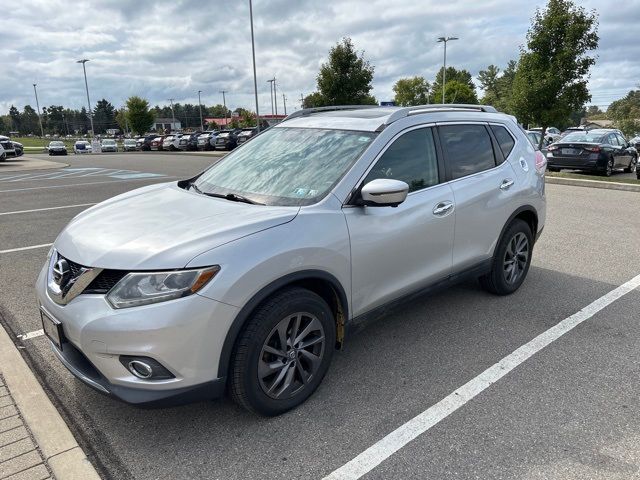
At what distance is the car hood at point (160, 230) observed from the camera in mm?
2480

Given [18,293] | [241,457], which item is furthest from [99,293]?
[18,293]

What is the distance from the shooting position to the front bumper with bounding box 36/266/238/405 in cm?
236

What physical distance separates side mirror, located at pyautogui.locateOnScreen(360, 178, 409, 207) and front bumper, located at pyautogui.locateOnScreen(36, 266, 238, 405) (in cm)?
107

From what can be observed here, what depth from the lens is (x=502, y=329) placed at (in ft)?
13.3

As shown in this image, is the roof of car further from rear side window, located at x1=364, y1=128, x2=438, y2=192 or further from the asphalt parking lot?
the asphalt parking lot

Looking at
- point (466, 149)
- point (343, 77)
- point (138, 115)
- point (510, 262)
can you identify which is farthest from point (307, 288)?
point (138, 115)

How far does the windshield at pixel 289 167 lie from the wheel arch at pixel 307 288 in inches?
18.9

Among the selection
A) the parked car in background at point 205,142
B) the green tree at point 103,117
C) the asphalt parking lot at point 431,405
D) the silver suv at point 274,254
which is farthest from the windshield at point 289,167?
the green tree at point 103,117

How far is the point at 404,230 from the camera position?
3.35 m

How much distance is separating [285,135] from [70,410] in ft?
7.89

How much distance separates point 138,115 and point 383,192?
7136cm

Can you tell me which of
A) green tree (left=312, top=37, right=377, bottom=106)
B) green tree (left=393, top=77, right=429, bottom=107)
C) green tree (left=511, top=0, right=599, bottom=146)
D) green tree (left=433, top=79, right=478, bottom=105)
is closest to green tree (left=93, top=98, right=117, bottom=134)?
green tree (left=393, top=77, right=429, bottom=107)

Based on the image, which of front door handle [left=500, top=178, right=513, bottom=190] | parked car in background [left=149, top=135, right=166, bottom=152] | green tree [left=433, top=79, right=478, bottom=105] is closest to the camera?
front door handle [left=500, top=178, right=513, bottom=190]

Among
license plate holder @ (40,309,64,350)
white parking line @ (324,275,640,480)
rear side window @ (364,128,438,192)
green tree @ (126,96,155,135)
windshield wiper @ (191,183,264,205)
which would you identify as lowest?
white parking line @ (324,275,640,480)
